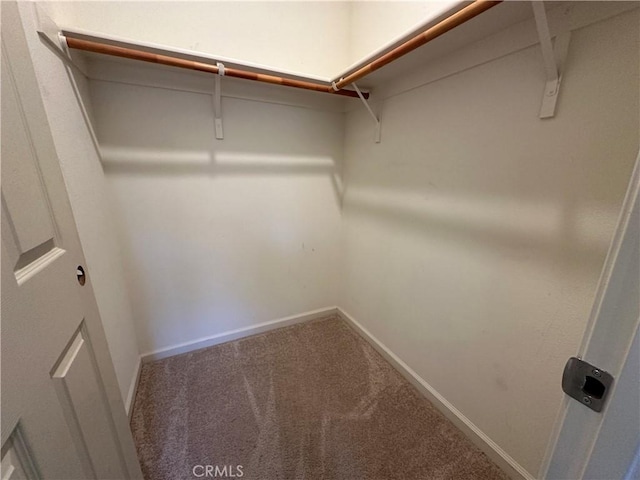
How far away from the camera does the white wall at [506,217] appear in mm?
812

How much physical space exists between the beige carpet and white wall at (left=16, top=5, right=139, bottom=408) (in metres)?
0.30

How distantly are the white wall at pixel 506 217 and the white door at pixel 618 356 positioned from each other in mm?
662

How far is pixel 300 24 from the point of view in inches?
68.6

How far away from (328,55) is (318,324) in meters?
2.14

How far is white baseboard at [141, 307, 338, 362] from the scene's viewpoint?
5.89 feet

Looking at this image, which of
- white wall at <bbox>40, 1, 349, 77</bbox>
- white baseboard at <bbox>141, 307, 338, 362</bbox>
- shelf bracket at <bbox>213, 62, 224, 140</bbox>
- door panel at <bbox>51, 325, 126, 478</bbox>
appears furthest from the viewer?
white baseboard at <bbox>141, 307, 338, 362</bbox>

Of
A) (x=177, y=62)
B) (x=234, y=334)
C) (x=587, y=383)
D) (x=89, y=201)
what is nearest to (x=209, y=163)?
(x=177, y=62)

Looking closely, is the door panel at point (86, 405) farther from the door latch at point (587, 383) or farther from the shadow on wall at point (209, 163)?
the shadow on wall at point (209, 163)

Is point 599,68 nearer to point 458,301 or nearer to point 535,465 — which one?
point 458,301

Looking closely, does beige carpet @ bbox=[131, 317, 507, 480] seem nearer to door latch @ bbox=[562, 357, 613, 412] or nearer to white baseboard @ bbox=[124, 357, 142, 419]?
white baseboard @ bbox=[124, 357, 142, 419]

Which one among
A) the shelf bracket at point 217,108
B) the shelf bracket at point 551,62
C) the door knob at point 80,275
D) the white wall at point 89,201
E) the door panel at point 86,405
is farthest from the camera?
the shelf bracket at point 217,108

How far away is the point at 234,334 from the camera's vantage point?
2.01 m
